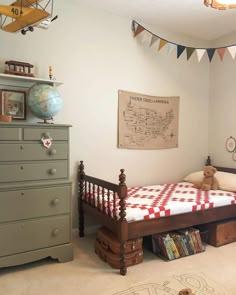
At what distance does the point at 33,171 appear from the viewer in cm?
243

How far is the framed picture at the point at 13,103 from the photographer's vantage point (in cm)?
269

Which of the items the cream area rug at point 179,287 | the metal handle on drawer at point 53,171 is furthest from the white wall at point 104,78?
the cream area rug at point 179,287

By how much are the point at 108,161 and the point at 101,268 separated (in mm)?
1319

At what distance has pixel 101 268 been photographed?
249 cm

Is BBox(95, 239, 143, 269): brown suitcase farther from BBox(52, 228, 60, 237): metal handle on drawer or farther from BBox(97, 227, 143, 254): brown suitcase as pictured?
BBox(52, 228, 60, 237): metal handle on drawer

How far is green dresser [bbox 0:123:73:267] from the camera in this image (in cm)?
232

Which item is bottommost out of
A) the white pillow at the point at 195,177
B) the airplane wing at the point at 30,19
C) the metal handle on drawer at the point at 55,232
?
the metal handle on drawer at the point at 55,232

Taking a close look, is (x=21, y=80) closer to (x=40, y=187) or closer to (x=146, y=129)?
(x=40, y=187)

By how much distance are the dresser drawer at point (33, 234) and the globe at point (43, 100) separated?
3.31ft

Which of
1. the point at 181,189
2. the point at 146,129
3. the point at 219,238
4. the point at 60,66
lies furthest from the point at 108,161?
the point at 219,238

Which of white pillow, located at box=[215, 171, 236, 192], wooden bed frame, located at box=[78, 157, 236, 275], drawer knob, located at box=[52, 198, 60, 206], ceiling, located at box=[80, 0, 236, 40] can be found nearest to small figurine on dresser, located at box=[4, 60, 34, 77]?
ceiling, located at box=[80, 0, 236, 40]

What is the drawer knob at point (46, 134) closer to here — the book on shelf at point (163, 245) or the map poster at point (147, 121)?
the map poster at point (147, 121)

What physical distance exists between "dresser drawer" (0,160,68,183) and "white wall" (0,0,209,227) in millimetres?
619

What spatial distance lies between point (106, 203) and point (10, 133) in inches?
44.8
